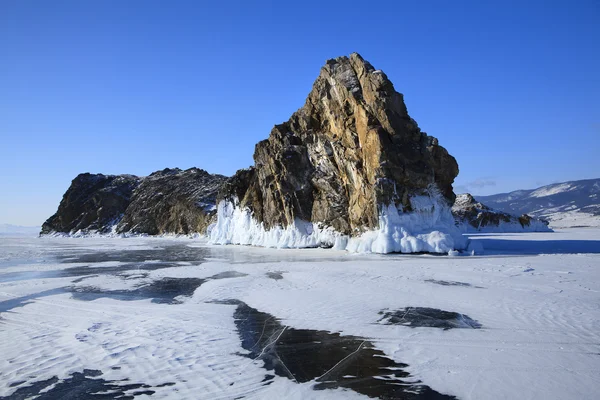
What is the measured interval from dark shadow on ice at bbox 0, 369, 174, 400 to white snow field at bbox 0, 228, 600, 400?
0.04m

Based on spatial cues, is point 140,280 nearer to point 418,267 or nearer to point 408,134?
point 418,267

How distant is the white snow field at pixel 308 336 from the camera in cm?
642

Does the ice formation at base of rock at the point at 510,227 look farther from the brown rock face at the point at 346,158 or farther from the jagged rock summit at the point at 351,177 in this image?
the jagged rock summit at the point at 351,177

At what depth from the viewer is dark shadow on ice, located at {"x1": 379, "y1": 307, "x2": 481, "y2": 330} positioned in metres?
9.73

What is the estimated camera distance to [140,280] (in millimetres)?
18938

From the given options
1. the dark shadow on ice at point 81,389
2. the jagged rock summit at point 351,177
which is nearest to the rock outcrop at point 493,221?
the jagged rock summit at point 351,177

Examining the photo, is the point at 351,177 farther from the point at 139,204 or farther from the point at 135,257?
the point at 139,204

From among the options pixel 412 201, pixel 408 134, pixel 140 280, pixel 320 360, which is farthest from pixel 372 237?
pixel 320 360

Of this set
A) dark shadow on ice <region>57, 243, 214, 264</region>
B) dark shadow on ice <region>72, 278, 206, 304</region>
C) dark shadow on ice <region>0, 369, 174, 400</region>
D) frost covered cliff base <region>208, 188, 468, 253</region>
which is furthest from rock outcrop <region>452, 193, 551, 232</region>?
dark shadow on ice <region>0, 369, 174, 400</region>

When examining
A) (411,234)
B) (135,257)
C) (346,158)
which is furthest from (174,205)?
(411,234)

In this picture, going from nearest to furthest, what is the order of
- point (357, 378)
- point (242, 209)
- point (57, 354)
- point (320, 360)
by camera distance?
point (357, 378)
point (320, 360)
point (57, 354)
point (242, 209)

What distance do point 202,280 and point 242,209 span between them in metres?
32.8

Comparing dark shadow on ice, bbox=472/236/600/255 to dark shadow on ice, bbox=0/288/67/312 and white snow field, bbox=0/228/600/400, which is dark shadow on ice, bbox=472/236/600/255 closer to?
white snow field, bbox=0/228/600/400

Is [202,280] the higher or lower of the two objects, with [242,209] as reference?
lower
